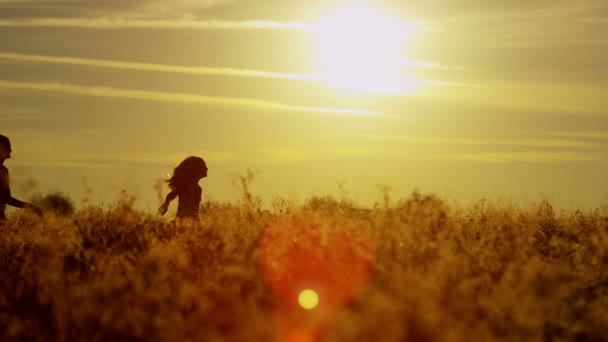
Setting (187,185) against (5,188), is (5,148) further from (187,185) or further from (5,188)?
(187,185)

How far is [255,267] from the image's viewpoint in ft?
30.5

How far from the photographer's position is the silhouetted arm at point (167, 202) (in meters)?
14.9

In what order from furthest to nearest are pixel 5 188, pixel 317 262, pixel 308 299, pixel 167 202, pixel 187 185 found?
pixel 187 185, pixel 167 202, pixel 5 188, pixel 317 262, pixel 308 299

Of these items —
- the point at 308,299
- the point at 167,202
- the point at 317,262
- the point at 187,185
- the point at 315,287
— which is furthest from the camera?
the point at 187,185

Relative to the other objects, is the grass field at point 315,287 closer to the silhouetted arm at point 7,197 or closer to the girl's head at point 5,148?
the silhouetted arm at point 7,197

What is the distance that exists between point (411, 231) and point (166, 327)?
3.92 metres

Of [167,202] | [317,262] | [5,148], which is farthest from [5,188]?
[317,262]

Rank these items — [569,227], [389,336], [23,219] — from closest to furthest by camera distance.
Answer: [389,336] < [569,227] < [23,219]

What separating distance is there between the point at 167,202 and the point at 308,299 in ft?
23.0

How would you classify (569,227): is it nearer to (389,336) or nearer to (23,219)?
(389,336)

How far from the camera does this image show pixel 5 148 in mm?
14500

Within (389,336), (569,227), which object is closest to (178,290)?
(389,336)

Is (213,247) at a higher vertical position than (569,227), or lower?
lower

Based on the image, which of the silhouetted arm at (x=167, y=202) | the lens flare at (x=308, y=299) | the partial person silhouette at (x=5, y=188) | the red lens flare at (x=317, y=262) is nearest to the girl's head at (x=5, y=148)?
the partial person silhouette at (x=5, y=188)
